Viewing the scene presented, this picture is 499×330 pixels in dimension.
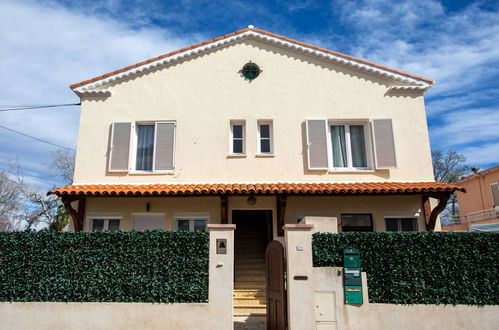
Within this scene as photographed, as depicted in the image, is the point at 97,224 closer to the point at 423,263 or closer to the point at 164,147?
the point at 164,147

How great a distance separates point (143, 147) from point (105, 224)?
119 inches

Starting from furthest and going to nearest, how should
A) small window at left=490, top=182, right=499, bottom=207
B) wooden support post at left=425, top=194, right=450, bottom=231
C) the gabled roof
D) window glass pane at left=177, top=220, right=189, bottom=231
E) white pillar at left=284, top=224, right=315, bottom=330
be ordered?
small window at left=490, top=182, right=499, bottom=207 < the gabled roof < window glass pane at left=177, top=220, right=189, bottom=231 < wooden support post at left=425, top=194, right=450, bottom=231 < white pillar at left=284, top=224, right=315, bottom=330

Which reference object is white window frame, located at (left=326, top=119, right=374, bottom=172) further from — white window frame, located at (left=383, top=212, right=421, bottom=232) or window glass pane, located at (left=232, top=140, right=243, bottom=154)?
window glass pane, located at (left=232, top=140, right=243, bottom=154)

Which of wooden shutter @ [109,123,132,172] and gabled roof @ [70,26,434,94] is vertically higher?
gabled roof @ [70,26,434,94]

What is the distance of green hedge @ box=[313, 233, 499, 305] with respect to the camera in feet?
26.9

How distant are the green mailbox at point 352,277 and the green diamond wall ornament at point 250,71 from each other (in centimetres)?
753

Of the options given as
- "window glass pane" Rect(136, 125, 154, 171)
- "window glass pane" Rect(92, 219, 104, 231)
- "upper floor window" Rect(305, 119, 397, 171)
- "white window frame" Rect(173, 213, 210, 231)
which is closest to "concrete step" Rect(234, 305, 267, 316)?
"white window frame" Rect(173, 213, 210, 231)

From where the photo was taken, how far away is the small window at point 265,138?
500 inches

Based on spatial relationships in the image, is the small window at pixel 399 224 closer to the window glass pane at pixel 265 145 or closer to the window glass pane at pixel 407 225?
the window glass pane at pixel 407 225

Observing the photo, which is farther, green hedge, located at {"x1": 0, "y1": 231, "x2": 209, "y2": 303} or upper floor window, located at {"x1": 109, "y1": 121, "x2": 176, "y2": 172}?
upper floor window, located at {"x1": 109, "y1": 121, "x2": 176, "y2": 172}

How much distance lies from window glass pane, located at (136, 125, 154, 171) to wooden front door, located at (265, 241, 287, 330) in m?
5.97

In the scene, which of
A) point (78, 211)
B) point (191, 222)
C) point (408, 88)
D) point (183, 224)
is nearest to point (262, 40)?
point (408, 88)

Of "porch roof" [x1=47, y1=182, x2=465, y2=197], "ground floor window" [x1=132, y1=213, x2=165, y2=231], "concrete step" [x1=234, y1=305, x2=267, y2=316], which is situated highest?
"porch roof" [x1=47, y1=182, x2=465, y2=197]

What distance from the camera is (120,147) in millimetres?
12469
